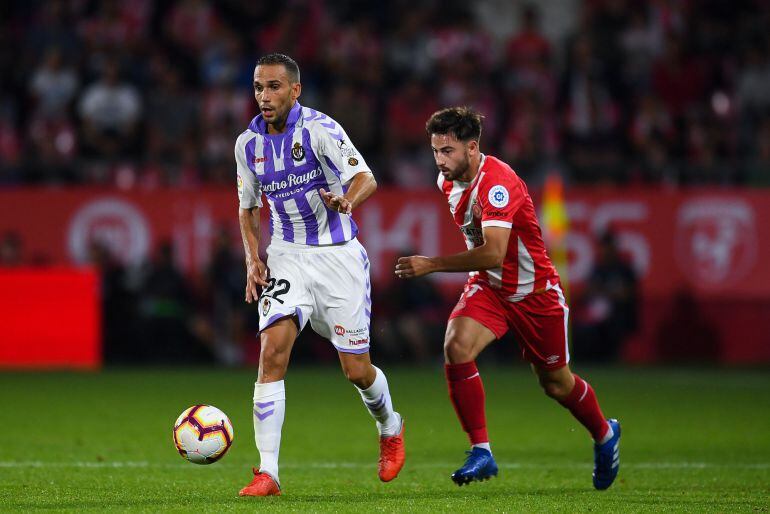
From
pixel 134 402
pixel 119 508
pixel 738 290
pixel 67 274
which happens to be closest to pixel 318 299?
pixel 119 508

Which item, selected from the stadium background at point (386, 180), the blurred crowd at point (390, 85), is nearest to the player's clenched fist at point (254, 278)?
the stadium background at point (386, 180)

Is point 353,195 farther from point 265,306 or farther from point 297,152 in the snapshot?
point 265,306

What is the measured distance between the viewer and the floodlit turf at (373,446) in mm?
7258

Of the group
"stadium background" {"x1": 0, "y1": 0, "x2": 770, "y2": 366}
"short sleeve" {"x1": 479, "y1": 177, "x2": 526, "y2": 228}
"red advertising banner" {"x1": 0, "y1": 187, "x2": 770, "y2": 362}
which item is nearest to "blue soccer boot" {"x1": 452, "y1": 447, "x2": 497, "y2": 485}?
"short sleeve" {"x1": 479, "y1": 177, "x2": 526, "y2": 228}

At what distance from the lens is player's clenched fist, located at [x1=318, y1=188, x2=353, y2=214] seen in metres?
7.21

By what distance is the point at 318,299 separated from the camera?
25.6 ft

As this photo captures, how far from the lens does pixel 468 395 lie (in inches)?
302

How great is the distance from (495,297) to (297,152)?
145cm

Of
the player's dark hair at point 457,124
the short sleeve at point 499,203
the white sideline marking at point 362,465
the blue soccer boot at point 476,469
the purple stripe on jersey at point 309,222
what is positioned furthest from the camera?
the white sideline marking at point 362,465

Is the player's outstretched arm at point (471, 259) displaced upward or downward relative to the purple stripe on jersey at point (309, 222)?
downward

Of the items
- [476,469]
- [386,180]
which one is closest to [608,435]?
[476,469]

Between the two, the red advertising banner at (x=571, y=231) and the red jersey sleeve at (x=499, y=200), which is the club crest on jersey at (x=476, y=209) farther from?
the red advertising banner at (x=571, y=231)

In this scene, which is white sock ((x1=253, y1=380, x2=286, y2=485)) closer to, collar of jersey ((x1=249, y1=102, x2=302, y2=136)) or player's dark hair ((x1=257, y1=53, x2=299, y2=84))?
collar of jersey ((x1=249, y1=102, x2=302, y2=136))

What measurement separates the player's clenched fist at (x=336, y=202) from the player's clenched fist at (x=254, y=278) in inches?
25.5
